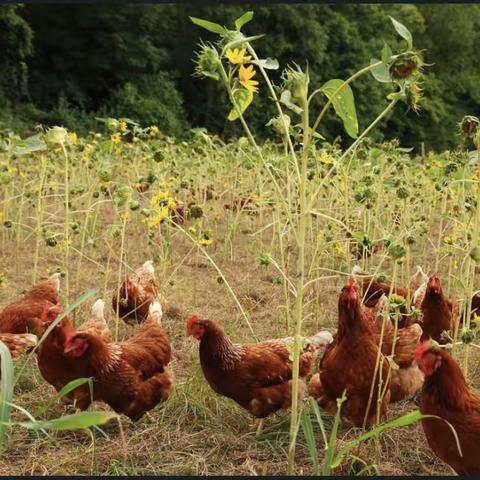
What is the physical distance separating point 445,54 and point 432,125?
3252 mm

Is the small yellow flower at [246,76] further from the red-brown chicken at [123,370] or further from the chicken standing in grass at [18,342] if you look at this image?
the chicken standing in grass at [18,342]

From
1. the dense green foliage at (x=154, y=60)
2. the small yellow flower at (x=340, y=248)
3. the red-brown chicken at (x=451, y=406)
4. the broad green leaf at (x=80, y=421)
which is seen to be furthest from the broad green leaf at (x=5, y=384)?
the dense green foliage at (x=154, y=60)

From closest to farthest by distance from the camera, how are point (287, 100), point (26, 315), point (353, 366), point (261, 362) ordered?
point (287, 100) → point (353, 366) → point (261, 362) → point (26, 315)

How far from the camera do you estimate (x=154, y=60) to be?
17125 mm

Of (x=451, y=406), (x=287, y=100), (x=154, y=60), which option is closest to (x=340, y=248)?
(x=451, y=406)

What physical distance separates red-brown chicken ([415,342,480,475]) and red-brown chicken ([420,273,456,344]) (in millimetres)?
875

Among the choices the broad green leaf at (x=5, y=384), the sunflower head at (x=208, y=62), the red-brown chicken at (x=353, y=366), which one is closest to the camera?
the broad green leaf at (x=5, y=384)

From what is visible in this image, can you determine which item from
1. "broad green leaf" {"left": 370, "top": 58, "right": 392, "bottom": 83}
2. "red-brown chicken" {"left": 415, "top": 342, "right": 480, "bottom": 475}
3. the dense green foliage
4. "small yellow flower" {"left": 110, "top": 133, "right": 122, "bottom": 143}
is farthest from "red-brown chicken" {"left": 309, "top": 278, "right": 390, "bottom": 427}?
the dense green foliage

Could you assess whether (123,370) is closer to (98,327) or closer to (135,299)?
(98,327)

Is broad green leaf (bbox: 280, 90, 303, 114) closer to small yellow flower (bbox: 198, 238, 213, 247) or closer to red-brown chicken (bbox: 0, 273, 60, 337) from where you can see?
small yellow flower (bbox: 198, 238, 213, 247)

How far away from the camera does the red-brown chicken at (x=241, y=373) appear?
92.2 inches

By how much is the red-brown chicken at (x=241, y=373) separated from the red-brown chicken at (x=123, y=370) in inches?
6.7

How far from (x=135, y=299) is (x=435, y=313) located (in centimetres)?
130

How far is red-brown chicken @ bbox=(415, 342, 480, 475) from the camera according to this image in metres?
1.79
